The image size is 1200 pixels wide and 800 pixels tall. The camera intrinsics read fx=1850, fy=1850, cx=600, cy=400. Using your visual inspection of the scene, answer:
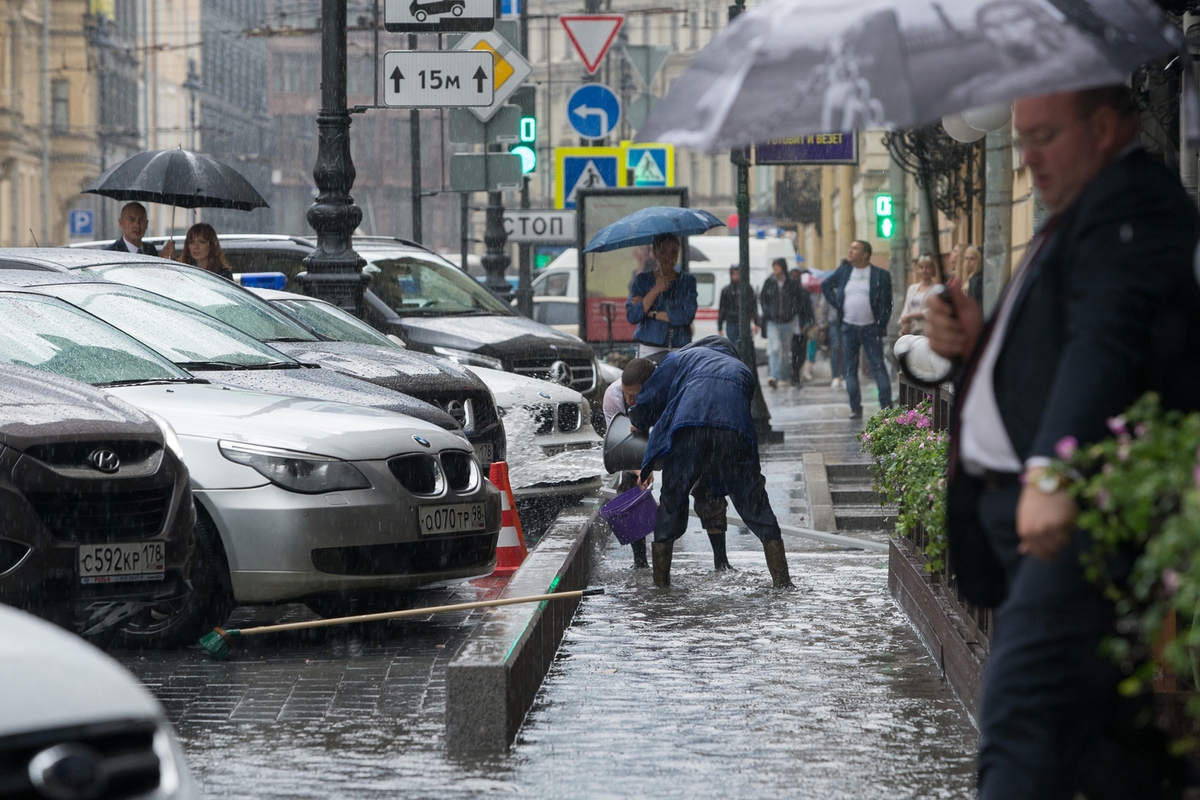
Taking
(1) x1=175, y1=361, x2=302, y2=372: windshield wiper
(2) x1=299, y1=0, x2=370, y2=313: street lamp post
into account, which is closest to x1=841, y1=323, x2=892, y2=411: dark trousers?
(2) x1=299, y1=0, x2=370, y2=313: street lamp post

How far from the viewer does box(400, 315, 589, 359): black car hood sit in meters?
13.5

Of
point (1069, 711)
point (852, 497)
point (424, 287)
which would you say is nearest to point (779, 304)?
point (424, 287)

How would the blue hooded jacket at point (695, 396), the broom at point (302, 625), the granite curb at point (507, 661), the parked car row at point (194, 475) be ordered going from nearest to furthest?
the granite curb at point (507, 661) < the parked car row at point (194, 475) < the broom at point (302, 625) < the blue hooded jacket at point (695, 396)

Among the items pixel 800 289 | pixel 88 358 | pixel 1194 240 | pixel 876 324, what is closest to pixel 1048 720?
pixel 1194 240

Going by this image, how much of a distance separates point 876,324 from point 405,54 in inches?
319

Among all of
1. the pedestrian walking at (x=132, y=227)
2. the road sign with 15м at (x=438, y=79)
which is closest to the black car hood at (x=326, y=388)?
the pedestrian walking at (x=132, y=227)

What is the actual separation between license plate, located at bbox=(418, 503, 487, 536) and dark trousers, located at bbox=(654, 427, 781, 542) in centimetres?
153

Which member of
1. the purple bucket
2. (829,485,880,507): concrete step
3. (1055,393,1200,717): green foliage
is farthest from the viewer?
(829,485,880,507): concrete step

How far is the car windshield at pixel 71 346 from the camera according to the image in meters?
7.56

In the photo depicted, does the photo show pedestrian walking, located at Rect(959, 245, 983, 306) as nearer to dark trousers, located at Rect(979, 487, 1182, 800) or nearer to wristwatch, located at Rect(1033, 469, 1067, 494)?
dark trousers, located at Rect(979, 487, 1182, 800)

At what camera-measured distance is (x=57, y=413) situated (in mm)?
6402

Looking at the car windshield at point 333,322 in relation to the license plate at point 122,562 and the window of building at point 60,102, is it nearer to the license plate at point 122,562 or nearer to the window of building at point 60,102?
the license plate at point 122,562

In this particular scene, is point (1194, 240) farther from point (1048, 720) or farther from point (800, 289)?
point (800, 289)

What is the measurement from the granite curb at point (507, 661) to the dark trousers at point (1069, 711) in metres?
2.68
